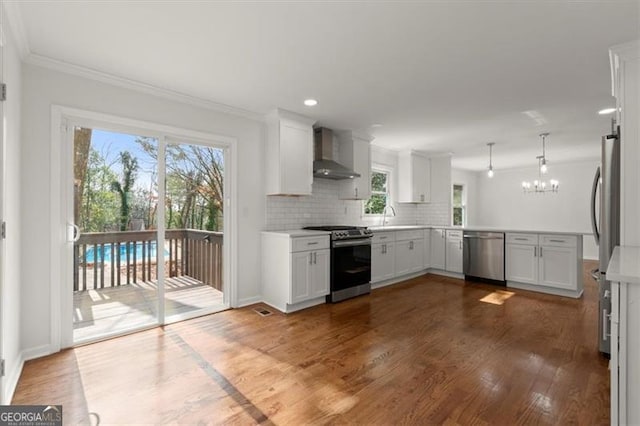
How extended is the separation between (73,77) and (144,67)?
639 millimetres

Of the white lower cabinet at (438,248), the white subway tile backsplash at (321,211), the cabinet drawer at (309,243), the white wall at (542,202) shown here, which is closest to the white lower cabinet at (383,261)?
the white subway tile backsplash at (321,211)

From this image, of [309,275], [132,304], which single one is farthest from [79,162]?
[309,275]

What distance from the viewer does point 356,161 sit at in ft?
15.9

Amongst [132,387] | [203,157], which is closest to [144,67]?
[203,157]

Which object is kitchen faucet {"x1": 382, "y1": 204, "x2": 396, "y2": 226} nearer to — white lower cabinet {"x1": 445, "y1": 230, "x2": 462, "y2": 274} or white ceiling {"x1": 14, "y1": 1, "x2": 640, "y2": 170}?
white lower cabinet {"x1": 445, "y1": 230, "x2": 462, "y2": 274}

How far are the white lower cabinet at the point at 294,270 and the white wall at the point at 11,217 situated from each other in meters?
2.28

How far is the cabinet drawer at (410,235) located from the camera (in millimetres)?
5233

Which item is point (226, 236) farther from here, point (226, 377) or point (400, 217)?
point (400, 217)

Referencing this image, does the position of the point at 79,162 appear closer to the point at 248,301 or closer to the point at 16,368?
the point at 16,368

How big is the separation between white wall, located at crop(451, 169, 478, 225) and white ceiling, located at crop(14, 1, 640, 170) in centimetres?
505

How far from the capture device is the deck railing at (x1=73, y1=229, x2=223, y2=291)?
2863mm

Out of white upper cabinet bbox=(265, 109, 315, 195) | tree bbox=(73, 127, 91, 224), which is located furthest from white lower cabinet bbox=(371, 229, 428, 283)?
tree bbox=(73, 127, 91, 224)

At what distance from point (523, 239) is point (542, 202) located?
4.51 m

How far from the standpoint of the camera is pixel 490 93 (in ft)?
10.7
